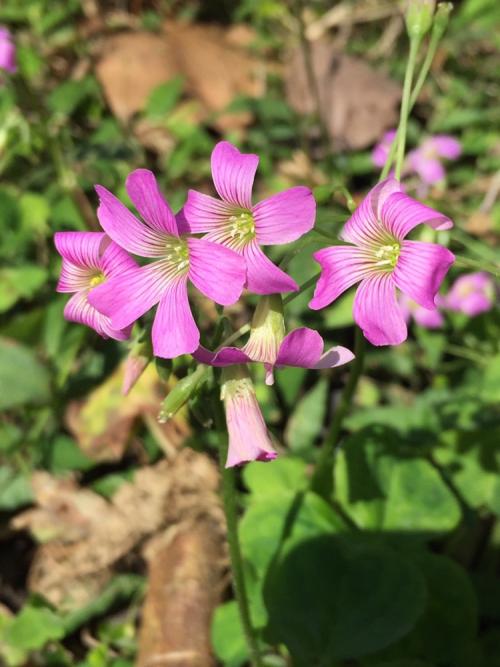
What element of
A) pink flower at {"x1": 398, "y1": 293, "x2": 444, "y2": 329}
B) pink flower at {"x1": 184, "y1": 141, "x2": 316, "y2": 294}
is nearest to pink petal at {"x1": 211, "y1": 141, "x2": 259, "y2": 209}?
pink flower at {"x1": 184, "y1": 141, "x2": 316, "y2": 294}

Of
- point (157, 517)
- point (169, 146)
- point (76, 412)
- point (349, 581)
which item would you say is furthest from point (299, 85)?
point (349, 581)

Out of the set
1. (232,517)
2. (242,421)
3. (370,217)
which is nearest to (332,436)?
(232,517)

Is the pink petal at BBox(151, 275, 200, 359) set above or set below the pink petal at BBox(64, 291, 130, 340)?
above

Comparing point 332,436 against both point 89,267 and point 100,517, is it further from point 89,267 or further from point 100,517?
point 100,517

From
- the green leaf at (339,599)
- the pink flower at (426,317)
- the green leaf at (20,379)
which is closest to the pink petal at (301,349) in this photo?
the green leaf at (339,599)

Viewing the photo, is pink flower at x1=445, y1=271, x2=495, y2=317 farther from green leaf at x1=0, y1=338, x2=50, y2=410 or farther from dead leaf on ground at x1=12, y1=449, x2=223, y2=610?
green leaf at x1=0, y1=338, x2=50, y2=410

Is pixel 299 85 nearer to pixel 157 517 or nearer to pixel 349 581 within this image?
pixel 157 517

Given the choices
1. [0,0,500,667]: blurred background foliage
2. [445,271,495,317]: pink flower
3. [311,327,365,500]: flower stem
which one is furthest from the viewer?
[445,271,495,317]: pink flower
